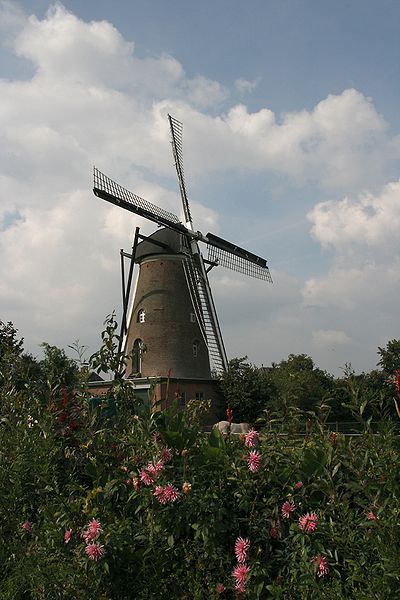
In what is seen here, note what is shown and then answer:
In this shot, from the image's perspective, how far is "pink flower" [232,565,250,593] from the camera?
311cm

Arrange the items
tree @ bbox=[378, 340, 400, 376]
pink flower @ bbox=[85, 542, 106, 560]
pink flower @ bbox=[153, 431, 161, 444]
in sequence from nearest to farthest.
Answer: pink flower @ bbox=[85, 542, 106, 560] → pink flower @ bbox=[153, 431, 161, 444] → tree @ bbox=[378, 340, 400, 376]

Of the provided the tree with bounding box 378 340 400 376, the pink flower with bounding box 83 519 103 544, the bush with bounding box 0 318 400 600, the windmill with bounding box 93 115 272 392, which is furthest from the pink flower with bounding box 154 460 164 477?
the tree with bounding box 378 340 400 376

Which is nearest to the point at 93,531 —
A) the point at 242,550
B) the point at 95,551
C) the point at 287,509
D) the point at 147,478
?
the point at 95,551

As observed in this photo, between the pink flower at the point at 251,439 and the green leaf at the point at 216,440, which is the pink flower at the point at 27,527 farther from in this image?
the pink flower at the point at 251,439

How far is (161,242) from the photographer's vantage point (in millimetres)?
32031

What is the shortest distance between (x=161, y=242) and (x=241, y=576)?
1157 inches

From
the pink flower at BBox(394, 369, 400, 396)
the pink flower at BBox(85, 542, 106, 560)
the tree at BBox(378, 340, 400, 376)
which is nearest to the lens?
the pink flower at BBox(394, 369, 400, 396)

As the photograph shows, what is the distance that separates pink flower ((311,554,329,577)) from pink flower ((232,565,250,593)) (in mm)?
402

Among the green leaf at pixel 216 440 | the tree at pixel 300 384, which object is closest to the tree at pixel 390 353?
the tree at pixel 300 384

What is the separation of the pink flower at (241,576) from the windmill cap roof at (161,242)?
2890 cm

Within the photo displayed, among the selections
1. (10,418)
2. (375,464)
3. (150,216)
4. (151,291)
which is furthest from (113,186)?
(375,464)

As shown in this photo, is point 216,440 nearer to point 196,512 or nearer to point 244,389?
point 196,512

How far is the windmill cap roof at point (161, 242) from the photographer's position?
31.8 meters

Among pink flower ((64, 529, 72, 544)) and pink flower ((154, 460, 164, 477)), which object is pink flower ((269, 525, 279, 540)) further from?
pink flower ((64, 529, 72, 544))
